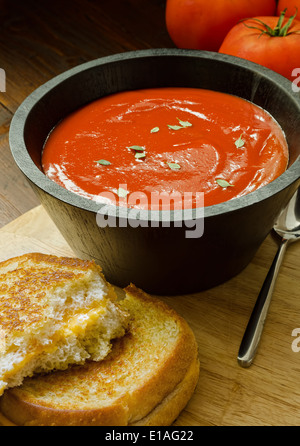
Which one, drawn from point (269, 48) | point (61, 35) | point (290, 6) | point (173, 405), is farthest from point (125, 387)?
point (61, 35)

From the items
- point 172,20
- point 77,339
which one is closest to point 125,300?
point 77,339

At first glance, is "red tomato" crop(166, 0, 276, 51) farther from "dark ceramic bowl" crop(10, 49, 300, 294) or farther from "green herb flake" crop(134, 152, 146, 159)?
"green herb flake" crop(134, 152, 146, 159)

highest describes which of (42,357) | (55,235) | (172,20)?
(172,20)

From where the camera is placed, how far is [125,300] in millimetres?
2203

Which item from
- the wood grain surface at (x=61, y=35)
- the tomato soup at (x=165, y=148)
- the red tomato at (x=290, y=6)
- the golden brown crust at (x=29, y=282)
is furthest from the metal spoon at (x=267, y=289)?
the wood grain surface at (x=61, y=35)

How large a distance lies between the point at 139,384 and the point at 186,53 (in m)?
1.48

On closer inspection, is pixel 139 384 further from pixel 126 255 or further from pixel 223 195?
pixel 223 195

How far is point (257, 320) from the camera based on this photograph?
2.15m

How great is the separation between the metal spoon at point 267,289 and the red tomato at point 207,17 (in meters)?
1.14

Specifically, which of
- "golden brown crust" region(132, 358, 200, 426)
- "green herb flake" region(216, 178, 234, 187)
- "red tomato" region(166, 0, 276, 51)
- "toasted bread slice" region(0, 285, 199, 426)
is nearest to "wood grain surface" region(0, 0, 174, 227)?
"red tomato" region(166, 0, 276, 51)

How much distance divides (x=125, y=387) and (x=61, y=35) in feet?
8.52

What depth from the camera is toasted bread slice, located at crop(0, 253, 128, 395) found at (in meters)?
1.83

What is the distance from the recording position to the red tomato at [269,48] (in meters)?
2.82

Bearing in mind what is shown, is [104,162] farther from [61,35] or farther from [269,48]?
[61,35]
